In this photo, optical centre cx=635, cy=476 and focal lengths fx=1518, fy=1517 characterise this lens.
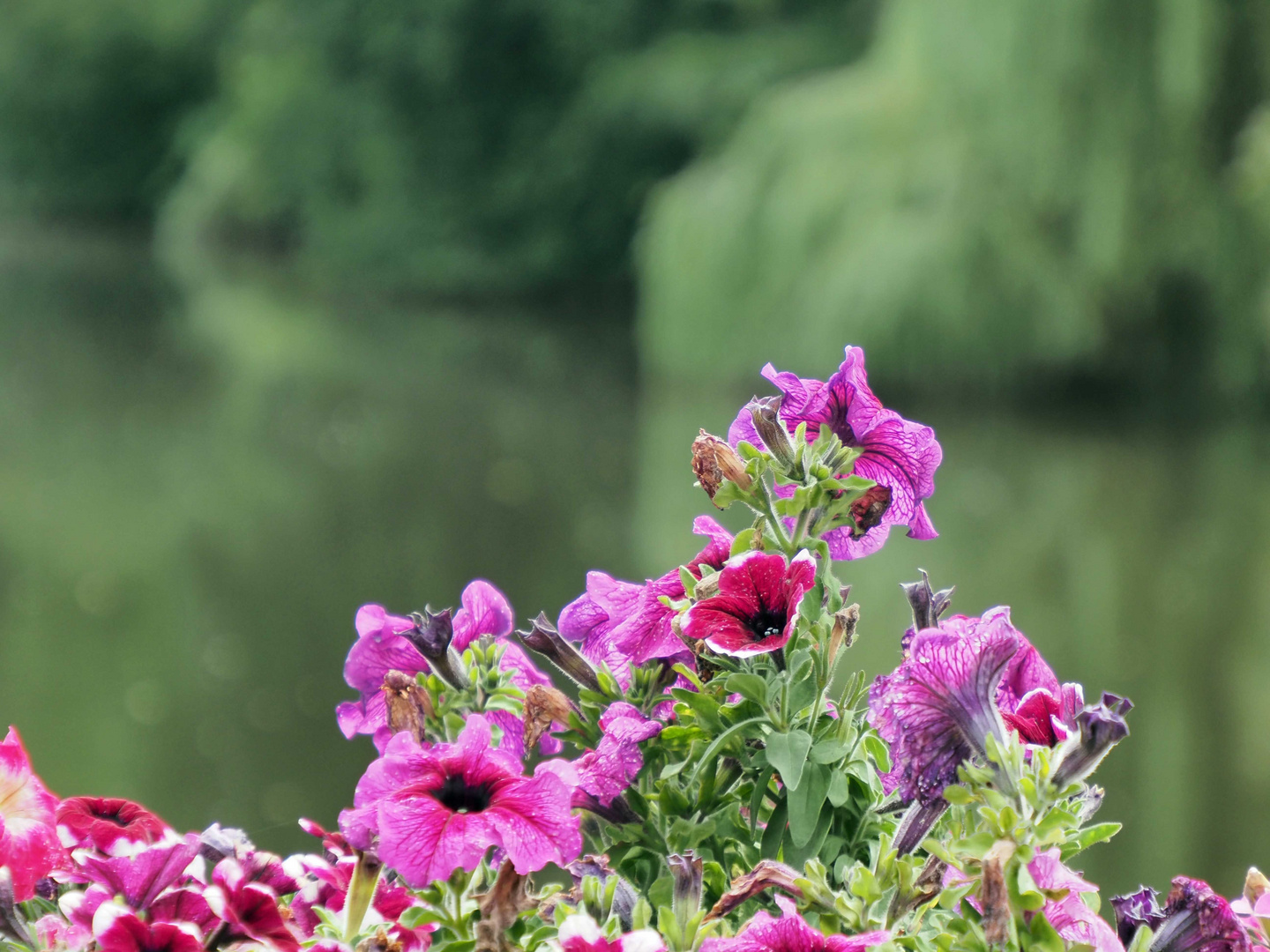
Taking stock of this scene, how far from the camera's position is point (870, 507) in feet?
2.58

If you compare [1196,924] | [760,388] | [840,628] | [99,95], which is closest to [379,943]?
[840,628]

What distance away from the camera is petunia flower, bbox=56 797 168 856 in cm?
82

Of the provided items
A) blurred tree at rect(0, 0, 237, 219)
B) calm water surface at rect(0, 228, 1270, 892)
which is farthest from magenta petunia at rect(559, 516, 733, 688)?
blurred tree at rect(0, 0, 237, 219)

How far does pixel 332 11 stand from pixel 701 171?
8.41 meters

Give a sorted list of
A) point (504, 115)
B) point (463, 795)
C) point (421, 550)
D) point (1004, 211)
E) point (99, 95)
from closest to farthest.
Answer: point (463, 795) < point (421, 550) < point (1004, 211) < point (504, 115) < point (99, 95)

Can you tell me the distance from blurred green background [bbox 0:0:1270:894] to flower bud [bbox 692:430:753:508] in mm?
2644

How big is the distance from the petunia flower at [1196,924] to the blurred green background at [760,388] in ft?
8.42

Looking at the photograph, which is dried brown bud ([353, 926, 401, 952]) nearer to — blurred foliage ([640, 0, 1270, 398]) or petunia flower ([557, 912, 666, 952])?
petunia flower ([557, 912, 666, 952])

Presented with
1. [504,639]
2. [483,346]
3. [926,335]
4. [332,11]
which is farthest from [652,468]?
[332,11]

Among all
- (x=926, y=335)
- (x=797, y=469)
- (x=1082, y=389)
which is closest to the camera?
(x=797, y=469)

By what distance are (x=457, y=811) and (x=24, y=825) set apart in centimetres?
21

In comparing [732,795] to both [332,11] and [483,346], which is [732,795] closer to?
[483,346]

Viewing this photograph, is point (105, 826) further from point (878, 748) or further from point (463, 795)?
point (878, 748)

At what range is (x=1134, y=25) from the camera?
7.07 metres
